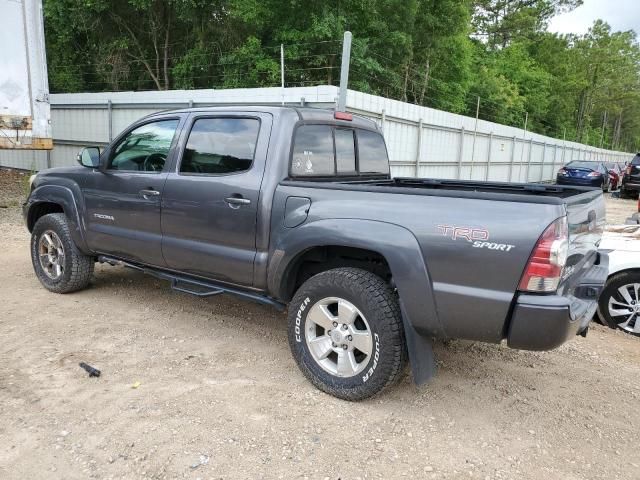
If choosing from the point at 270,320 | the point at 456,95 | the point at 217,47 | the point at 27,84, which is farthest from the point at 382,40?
the point at 270,320

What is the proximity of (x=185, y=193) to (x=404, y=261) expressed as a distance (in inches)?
73.8

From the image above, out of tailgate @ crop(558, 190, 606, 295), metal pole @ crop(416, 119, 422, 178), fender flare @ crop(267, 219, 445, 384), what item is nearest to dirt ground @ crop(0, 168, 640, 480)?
fender flare @ crop(267, 219, 445, 384)

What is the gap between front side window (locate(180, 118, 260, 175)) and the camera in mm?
3744

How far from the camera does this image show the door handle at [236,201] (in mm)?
3588

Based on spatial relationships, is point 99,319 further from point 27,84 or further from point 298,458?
point 27,84

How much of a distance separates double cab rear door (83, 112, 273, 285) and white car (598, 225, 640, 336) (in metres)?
3.34

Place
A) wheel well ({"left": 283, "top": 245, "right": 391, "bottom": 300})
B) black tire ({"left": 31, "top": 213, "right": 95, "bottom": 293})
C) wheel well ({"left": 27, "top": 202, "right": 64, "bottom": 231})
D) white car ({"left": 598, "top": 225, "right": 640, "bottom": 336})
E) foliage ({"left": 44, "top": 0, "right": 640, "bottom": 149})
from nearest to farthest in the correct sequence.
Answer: wheel well ({"left": 283, "top": 245, "right": 391, "bottom": 300}) → white car ({"left": 598, "top": 225, "right": 640, "bottom": 336}) → black tire ({"left": 31, "top": 213, "right": 95, "bottom": 293}) → wheel well ({"left": 27, "top": 202, "right": 64, "bottom": 231}) → foliage ({"left": 44, "top": 0, "right": 640, "bottom": 149})

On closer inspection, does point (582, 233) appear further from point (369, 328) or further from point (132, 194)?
point (132, 194)

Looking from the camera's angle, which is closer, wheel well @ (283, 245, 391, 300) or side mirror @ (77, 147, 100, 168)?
wheel well @ (283, 245, 391, 300)

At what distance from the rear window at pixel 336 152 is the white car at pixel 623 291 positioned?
7.42 ft

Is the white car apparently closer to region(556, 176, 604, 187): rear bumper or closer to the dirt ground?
the dirt ground

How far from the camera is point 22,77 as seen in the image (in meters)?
8.52

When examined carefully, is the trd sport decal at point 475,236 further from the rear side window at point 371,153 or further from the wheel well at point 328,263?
the rear side window at point 371,153

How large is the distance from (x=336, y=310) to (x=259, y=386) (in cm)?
73
